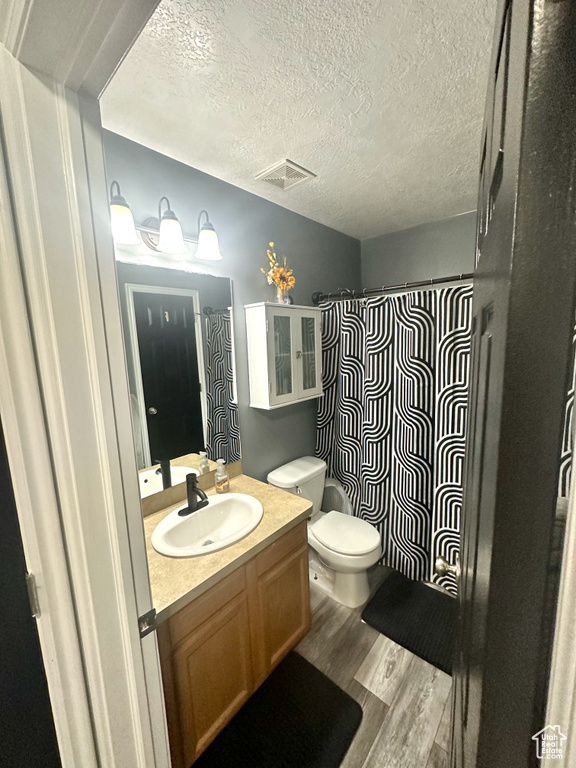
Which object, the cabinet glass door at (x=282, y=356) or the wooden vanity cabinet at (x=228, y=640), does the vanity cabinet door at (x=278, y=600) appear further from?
the cabinet glass door at (x=282, y=356)

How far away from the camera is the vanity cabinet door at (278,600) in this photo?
4.19ft

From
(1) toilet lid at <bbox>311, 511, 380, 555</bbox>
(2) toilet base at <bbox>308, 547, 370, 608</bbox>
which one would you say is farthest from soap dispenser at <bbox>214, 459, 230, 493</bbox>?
(2) toilet base at <bbox>308, 547, 370, 608</bbox>

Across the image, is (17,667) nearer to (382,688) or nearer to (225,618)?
(225,618)

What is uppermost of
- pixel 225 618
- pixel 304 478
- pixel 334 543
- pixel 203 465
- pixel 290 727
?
pixel 203 465

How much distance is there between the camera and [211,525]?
1.47 metres

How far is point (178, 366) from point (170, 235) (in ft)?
2.02

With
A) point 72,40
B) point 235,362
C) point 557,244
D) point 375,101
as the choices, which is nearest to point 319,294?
point 235,362

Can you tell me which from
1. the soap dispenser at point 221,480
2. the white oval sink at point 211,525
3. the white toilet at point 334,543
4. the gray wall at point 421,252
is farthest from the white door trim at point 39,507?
the gray wall at point 421,252

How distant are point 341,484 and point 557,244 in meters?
2.31

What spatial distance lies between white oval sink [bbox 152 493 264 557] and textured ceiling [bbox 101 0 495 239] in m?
1.67

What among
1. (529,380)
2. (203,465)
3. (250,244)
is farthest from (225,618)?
(250,244)

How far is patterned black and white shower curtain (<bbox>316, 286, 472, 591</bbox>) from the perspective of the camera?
1713 mm

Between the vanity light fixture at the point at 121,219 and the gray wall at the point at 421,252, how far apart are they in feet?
6.42

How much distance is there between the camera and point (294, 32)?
90 cm
